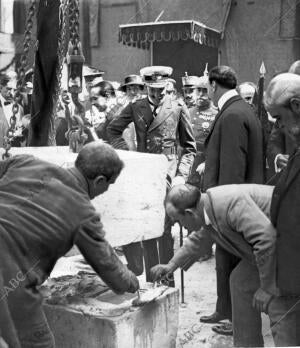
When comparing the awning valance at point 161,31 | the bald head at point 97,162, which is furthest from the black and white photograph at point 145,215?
the awning valance at point 161,31

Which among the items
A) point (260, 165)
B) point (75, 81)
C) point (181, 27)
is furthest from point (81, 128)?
point (181, 27)

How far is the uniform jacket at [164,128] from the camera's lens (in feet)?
17.2

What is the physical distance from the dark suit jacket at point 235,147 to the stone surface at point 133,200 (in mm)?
370

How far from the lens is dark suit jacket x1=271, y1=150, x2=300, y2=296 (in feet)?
9.45

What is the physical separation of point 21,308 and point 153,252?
7.81 ft

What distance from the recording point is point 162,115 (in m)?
5.28

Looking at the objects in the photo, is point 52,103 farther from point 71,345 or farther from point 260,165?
point 71,345

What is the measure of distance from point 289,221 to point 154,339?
3.45 feet

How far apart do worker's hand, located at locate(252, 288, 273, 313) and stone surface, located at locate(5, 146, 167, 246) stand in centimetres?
108

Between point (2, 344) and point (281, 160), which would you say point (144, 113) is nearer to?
point (281, 160)

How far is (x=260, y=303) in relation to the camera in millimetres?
3164

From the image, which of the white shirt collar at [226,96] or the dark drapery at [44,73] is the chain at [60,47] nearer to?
the dark drapery at [44,73]

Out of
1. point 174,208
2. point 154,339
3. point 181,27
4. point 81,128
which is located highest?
point 181,27

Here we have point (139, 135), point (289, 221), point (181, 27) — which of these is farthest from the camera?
point (181, 27)
